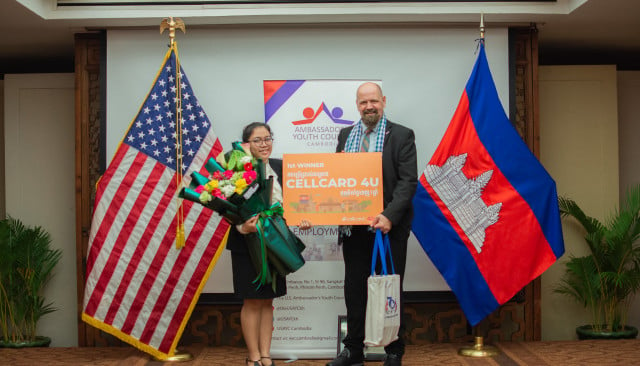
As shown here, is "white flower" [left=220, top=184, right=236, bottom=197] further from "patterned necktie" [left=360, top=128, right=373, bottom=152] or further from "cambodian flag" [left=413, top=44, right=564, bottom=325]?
"cambodian flag" [left=413, top=44, right=564, bottom=325]

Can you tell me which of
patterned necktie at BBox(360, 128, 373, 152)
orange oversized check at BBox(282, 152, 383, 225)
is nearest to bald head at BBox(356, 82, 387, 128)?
patterned necktie at BBox(360, 128, 373, 152)

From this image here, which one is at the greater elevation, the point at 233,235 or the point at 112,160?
the point at 112,160

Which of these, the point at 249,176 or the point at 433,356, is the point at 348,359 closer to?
the point at 433,356

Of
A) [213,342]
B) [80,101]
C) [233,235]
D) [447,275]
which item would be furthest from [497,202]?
[80,101]

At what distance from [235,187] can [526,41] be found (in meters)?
2.79

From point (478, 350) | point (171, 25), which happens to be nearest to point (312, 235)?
point (478, 350)

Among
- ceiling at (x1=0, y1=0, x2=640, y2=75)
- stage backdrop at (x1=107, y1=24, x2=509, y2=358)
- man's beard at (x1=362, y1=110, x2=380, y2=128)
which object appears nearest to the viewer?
man's beard at (x1=362, y1=110, x2=380, y2=128)

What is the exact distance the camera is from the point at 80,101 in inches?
224

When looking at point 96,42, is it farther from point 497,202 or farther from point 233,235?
point 497,202

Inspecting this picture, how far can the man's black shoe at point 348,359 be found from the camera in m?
4.52

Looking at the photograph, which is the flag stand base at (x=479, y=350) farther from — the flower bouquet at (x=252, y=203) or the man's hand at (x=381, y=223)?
the flower bouquet at (x=252, y=203)

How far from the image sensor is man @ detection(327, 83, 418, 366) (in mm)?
4359

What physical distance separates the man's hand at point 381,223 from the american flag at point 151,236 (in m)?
1.37

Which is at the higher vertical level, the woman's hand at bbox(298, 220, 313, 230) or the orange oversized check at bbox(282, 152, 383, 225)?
the orange oversized check at bbox(282, 152, 383, 225)
